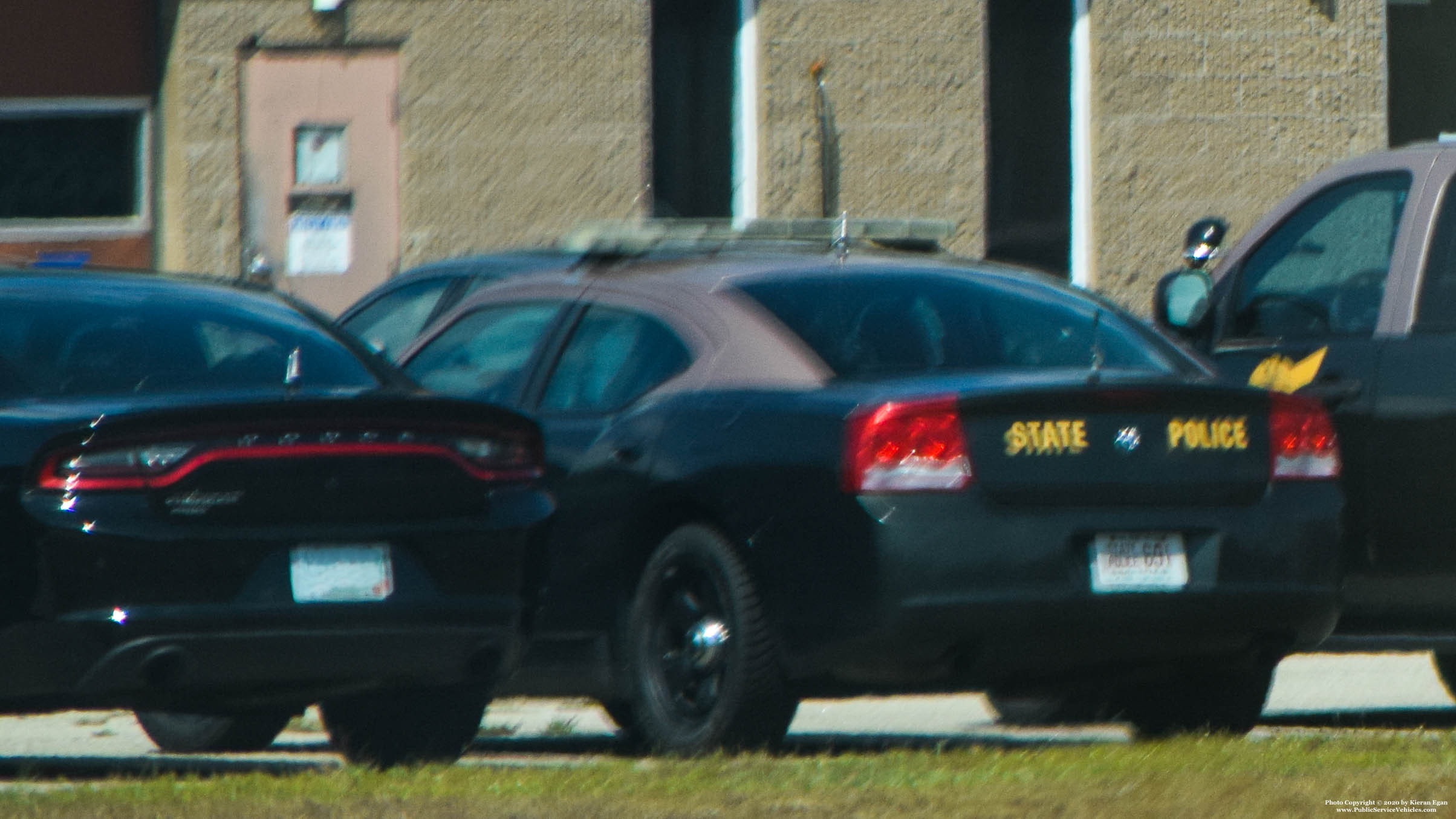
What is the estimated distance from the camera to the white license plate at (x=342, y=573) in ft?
22.7

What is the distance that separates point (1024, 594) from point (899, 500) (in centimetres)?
39

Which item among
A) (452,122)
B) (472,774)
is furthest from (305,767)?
(452,122)

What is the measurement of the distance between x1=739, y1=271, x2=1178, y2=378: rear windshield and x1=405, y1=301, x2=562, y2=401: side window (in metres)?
0.88

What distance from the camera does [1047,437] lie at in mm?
7324

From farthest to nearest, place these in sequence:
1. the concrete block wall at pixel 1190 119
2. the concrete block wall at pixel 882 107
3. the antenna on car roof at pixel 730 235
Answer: the concrete block wall at pixel 1190 119, the concrete block wall at pixel 882 107, the antenna on car roof at pixel 730 235

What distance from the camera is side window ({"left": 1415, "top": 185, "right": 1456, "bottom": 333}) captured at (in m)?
8.43

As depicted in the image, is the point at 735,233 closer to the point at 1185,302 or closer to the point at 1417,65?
the point at 1185,302

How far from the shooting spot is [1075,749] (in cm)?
759

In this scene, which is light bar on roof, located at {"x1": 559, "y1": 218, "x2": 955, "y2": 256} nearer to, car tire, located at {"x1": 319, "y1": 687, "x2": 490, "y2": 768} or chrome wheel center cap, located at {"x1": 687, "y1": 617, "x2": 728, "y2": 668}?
chrome wheel center cap, located at {"x1": 687, "y1": 617, "x2": 728, "y2": 668}

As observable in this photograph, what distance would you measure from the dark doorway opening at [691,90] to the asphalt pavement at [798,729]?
7.62 meters

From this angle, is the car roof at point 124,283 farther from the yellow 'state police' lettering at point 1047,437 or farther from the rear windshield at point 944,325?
the yellow 'state police' lettering at point 1047,437

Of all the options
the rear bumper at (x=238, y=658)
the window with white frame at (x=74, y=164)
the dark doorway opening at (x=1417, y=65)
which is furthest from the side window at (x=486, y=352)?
the dark doorway opening at (x=1417, y=65)

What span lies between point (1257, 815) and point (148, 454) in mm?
2669

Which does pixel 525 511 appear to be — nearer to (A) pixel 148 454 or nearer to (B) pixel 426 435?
(B) pixel 426 435
